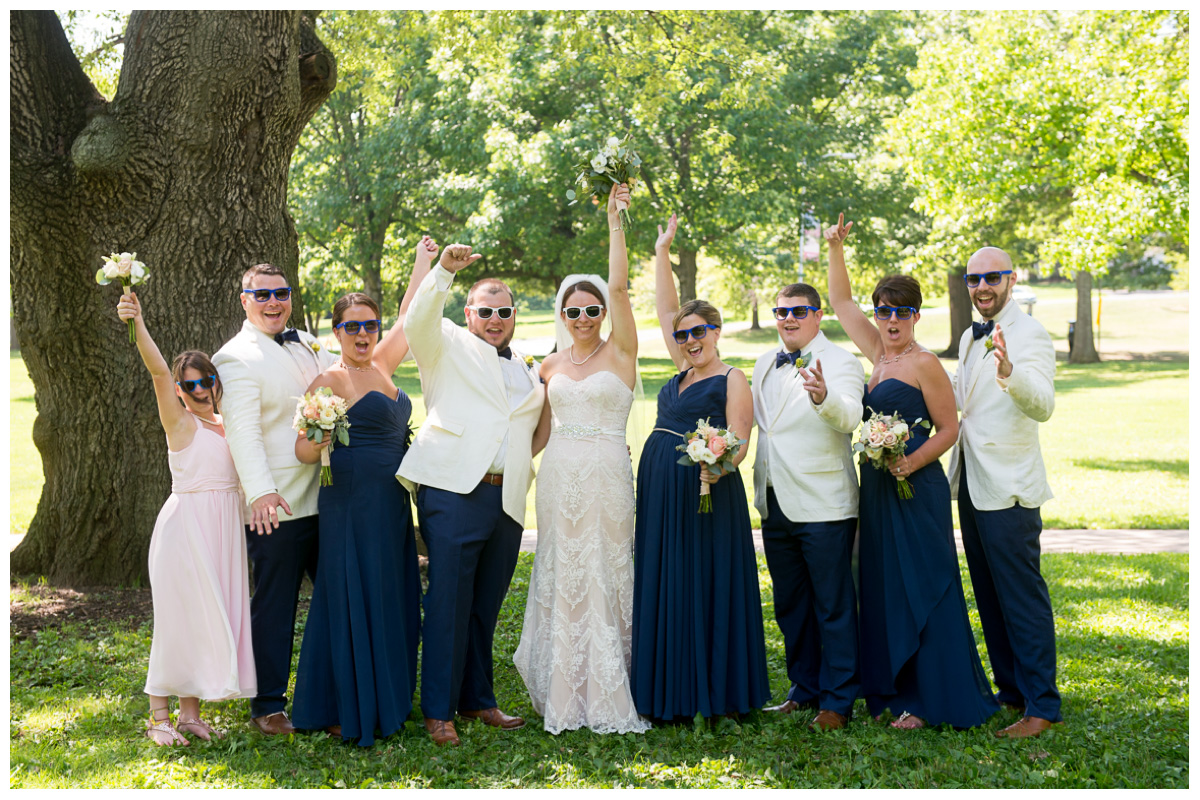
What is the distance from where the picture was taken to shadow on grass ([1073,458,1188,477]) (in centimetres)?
1589

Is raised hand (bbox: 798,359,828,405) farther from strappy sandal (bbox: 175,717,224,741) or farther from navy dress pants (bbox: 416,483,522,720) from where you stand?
strappy sandal (bbox: 175,717,224,741)

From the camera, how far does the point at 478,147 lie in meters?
27.5

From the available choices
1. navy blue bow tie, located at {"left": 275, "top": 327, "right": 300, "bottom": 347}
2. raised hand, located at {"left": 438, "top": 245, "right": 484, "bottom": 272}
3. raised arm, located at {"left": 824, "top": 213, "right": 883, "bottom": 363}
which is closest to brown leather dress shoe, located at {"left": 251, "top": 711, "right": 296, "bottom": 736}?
navy blue bow tie, located at {"left": 275, "top": 327, "right": 300, "bottom": 347}

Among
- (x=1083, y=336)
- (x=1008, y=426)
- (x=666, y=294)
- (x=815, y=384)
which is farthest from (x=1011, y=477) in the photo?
(x=1083, y=336)

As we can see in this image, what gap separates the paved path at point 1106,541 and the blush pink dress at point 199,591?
16.7 feet

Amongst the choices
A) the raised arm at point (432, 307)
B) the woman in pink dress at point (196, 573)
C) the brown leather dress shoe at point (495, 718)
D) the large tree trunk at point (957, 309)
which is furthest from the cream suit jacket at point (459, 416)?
the large tree trunk at point (957, 309)

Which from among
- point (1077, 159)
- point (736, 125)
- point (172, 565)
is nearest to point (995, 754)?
point (172, 565)

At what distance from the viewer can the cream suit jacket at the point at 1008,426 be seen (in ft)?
16.9

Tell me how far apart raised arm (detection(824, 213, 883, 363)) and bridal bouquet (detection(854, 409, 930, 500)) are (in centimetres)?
60

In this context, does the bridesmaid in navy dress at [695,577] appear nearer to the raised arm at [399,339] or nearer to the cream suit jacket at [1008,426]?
the cream suit jacket at [1008,426]

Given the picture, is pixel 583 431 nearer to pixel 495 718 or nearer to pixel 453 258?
pixel 453 258

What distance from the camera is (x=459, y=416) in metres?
5.20

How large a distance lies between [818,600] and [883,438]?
1.01 meters

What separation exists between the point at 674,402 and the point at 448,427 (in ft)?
3.93
